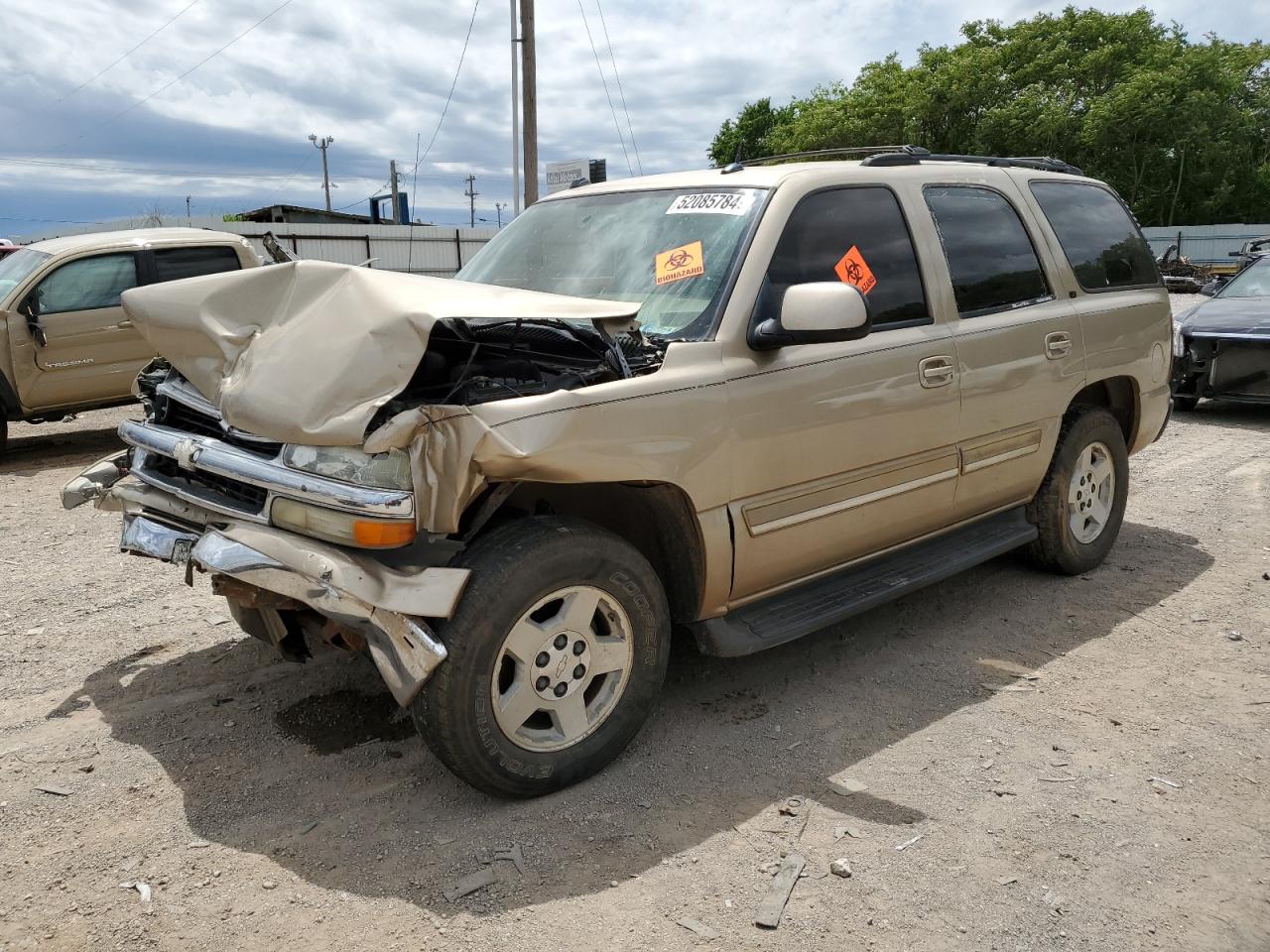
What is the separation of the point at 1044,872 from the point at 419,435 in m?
2.14

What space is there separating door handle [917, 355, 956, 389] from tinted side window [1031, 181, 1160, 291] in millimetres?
1354

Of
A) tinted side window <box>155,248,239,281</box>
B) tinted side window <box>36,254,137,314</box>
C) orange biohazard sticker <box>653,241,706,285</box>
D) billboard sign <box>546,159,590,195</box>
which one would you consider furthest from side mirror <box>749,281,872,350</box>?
billboard sign <box>546,159,590,195</box>

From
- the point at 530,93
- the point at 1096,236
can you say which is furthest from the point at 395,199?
the point at 1096,236

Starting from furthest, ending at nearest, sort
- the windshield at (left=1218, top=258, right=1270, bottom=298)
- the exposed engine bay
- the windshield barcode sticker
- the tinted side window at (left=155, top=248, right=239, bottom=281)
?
the windshield at (left=1218, top=258, right=1270, bottom=298)
the tinted side window at (left=155, top=248, right=239, bottom=281)
the windshield barcode sticker
the exposed engine bay

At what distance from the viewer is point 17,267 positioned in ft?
30.0

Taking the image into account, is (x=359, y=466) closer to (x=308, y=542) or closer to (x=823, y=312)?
(x=308, y=542)

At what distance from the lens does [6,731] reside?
3617mm

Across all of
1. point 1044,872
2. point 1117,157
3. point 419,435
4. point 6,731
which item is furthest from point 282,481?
point 1117,157

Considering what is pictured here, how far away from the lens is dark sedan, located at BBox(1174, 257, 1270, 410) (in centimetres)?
962

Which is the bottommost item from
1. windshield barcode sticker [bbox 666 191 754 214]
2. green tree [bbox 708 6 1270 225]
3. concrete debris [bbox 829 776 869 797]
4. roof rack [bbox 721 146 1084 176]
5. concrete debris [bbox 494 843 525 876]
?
concrete debris [bbox 829 776 869 797]

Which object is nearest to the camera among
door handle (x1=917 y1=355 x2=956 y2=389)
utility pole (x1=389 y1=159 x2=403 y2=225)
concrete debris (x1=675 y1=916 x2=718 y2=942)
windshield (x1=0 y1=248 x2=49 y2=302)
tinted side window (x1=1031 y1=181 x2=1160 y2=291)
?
concrete debris (x1=675 y1=916 x2=718 y2=942)

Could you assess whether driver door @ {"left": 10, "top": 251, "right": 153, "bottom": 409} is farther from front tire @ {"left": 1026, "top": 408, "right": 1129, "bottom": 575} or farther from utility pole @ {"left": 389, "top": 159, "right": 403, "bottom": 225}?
utility pole @ {"left": 389, "top": 159, "right": 403, "bottom": 225}

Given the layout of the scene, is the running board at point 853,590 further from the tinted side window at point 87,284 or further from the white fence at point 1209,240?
the white fence at point 1209,240

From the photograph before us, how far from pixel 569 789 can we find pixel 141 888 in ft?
4.06
